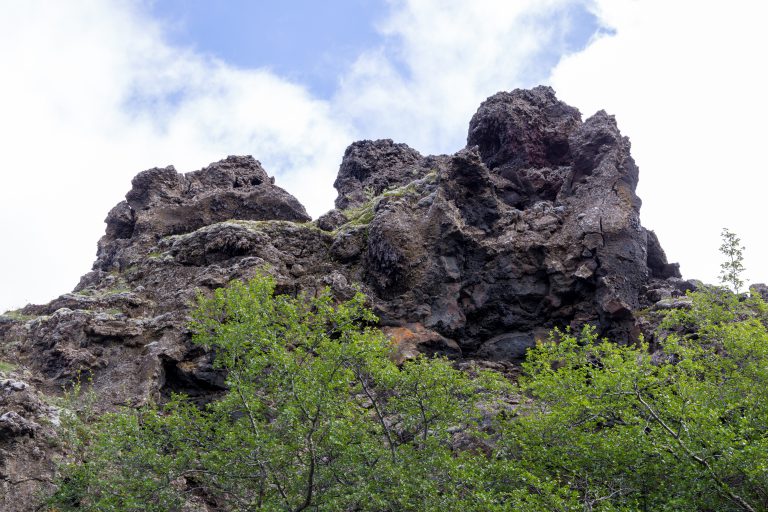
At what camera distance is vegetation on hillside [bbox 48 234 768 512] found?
18.0 metres

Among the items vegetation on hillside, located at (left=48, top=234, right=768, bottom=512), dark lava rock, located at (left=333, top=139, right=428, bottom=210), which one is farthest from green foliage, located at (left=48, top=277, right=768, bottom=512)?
dark lava rock, located at (left=333, top=139, right=428, bottom=210)

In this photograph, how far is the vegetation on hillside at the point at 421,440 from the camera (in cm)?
1798

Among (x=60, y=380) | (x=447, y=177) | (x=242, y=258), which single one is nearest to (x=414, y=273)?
(x=447, y=177)

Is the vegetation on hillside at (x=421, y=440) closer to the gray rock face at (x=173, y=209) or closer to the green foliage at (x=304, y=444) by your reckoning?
the green foliage at (x=304, y=444)

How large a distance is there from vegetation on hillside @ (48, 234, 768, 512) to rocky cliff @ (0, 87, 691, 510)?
780cm

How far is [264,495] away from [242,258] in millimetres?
17361

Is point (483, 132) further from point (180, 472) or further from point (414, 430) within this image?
point (180, 472)

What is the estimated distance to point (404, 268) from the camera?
35156 mm

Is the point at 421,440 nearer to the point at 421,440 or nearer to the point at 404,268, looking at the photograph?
the point at 421,440

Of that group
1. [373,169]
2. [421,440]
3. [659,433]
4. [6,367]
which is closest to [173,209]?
[6,367]

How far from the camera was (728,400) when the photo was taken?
20.5m

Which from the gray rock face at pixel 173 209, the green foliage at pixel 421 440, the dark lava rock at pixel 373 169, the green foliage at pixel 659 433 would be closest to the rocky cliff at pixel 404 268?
the gray rock face at pixel 173 209

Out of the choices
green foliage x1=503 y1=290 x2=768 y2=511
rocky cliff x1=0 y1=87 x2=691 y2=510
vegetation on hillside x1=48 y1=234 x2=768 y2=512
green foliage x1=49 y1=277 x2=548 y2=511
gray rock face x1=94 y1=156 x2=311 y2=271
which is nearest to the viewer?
green foliage x1=503 y1=290 x2=768 y2=511

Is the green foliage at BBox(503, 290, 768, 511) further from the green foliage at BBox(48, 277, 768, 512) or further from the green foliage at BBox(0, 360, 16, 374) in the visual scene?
the green foliage at BBox(0, 360, 16, 374)
